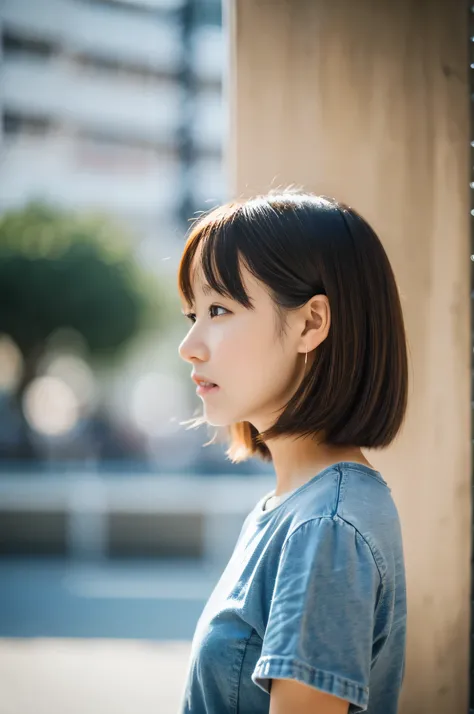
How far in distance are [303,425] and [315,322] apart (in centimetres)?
18

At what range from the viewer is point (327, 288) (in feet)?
3.90

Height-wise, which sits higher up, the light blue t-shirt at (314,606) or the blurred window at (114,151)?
the blurred window at (114,151)

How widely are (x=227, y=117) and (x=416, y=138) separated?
56 centimetres

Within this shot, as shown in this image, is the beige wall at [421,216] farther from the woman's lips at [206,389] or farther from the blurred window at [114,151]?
the blurred window at [114,151]

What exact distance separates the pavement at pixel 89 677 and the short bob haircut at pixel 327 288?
9.48 ft

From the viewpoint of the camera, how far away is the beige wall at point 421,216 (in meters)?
1.85

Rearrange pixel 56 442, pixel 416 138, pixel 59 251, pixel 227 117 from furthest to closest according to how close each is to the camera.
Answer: pixel 56 442, pixel 59 251, pixel 227 117, pixel 416 138

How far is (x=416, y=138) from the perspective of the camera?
1881 millimetres

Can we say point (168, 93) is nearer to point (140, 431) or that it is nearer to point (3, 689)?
point (140, 431)

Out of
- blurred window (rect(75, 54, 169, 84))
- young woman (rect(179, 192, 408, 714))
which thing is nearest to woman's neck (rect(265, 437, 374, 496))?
young woman (rect(179, 192, 408, 714))

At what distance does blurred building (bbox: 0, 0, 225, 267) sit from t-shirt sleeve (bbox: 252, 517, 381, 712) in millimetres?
24956

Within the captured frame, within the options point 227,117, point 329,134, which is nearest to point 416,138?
point 329,134

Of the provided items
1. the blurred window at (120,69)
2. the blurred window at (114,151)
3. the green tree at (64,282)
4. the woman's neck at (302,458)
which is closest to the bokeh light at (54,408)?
the green tree at (64,282)

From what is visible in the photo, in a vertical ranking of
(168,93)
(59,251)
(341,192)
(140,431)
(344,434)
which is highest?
(168,93)
